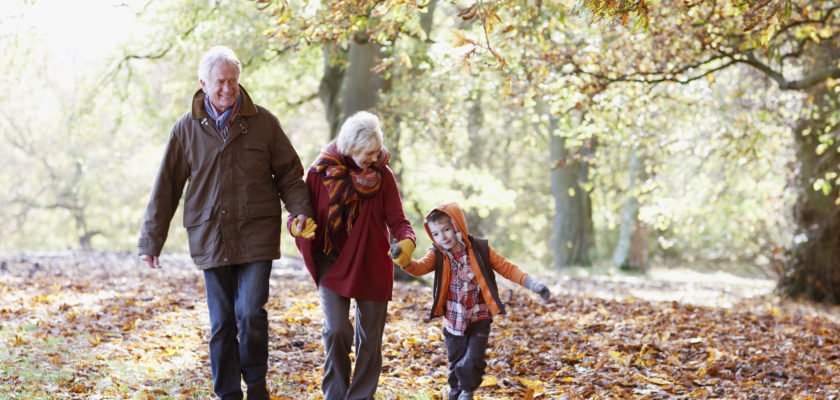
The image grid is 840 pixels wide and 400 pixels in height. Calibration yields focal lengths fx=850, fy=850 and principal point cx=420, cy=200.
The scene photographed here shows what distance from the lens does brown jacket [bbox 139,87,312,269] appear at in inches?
202

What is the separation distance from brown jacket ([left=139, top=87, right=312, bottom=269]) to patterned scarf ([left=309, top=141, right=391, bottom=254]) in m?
0.16

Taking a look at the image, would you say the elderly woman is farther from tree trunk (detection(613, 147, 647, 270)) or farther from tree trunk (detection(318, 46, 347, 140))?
tree trunk (detection(613, 147, 647, 270))

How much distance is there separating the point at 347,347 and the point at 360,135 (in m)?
1.30

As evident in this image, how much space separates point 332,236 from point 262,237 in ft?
1.39

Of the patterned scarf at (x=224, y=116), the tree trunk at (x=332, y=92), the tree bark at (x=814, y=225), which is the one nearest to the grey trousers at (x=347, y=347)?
the patterned scarf at (x=224, y=116)

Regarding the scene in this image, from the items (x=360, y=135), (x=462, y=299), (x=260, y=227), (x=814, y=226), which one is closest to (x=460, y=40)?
(x=360, y=135)

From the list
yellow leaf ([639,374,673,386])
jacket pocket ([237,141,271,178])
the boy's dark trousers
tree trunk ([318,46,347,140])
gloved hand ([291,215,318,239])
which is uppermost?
tree trunk ([318,46,347,140])

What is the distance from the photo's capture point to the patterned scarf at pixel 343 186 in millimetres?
5137

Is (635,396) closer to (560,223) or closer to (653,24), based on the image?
(653,24)

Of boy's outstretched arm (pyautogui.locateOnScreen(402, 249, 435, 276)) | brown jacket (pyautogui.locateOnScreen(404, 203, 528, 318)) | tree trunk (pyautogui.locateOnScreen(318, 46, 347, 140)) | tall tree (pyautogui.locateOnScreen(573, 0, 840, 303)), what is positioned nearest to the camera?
boy's outstretched arm (pyautogui.locateOnScreen(402, 249, 435, 276))

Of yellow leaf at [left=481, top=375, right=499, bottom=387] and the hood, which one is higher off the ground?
the hood

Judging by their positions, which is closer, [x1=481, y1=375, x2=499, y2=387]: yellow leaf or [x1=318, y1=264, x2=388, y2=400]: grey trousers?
[x1=318, y1=264, x2=388, y2=400]: grey trousers

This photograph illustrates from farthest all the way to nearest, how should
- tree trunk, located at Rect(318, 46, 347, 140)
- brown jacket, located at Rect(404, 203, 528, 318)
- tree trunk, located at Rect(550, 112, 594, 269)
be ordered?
tree trunk, located at Rect(550, 112, 594, 269)
tree trunk, located at Rect(318, 46, 347, 140)
brown jacket, located at Rect(404, 203, 528, 318)

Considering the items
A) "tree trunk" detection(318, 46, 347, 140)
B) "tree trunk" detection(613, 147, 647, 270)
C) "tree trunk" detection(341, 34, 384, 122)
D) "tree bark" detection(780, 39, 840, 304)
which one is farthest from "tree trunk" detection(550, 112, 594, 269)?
"tree trunk" detection(341, 34, 384, 122)
